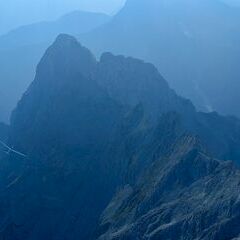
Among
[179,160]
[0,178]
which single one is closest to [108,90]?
[0,178]

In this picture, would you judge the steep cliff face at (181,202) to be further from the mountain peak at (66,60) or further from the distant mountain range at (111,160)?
the mountain peak at (66,60)

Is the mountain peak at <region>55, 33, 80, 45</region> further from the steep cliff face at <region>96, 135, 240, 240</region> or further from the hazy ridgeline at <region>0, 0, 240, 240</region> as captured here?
the steep cliff face at <region>96, 135, 240, 240</region>

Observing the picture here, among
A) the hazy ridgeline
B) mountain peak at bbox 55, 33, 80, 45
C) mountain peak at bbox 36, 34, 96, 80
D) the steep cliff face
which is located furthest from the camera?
mountain peak at bbox 55, 33, 80, 45

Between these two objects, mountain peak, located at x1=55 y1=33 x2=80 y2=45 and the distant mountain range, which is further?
mountain peak, located at x1=55 y1=33 x2=80 y2=45

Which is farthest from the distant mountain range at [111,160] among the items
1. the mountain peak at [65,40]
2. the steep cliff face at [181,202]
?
the mountain peak at [65,40]

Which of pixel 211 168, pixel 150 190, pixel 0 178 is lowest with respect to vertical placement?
pixel 0 178

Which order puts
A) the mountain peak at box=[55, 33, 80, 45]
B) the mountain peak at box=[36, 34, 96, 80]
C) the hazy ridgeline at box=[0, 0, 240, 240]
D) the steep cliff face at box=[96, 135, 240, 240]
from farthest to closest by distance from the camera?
the mountain peak at box=[55, 33, 80, 45] → the mountain peak at box=[36, 34, 96, 80] → the hazy ridgeline at box=[0, 0, 240, 240] → the steep cliff face at box=[96, 135, 240, 240]

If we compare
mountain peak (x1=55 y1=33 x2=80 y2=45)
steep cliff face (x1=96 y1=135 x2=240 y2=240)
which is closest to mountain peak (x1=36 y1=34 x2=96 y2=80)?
mountain peak (x1=55 y1=33 x2=80 y2=45)

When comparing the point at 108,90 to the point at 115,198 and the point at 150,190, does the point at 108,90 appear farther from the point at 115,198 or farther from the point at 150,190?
the point at 150,190
